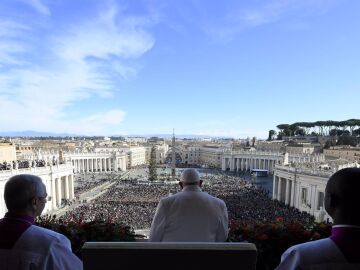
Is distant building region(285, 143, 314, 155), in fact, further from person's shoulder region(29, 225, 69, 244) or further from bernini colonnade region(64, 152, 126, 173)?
person's shoulder region(29, 225, 69, 244)

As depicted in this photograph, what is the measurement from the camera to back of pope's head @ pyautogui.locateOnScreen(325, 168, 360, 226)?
73.2 inches

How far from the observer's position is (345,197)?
6.18 ft

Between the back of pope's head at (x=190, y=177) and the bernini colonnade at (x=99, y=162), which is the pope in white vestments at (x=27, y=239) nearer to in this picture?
the back of pope's head at (x=190, y=177)

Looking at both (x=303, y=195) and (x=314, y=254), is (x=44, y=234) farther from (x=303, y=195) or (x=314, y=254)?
(x=303, y=195)

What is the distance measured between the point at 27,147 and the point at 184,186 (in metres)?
94.2

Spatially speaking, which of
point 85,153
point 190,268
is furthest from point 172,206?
point 85,153

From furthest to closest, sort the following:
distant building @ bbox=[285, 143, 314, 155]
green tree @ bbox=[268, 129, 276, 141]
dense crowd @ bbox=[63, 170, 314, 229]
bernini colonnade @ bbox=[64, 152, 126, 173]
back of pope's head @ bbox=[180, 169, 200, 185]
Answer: green tree @ bbox=[268, 129, 276, 141]
bernini colonnade @ bbox=[64, 152, 126, 173]
distant building @ bbox=[285, 143, 314, 155]
dense crowd @ bbox=[63, 170, 314, 229]
back of pope's head @ bbox=[180, 169, 200, 185]

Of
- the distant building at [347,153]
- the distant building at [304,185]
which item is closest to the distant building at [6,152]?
the distant building at [304,185]

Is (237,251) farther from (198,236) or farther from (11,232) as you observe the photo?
(11,232)

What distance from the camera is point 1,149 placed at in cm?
4272

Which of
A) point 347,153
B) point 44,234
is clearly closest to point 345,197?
point 44,234

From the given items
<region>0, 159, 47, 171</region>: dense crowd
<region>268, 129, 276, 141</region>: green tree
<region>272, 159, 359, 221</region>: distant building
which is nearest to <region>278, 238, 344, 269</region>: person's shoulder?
<region>272, 159, 359, 221</region>: distant building

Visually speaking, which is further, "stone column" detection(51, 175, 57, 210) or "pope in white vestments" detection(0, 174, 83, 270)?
"stone column" detection(51, 175, 57, 210)

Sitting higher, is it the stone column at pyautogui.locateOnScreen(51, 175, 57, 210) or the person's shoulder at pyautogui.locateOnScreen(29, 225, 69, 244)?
the person's shoulder at pyautogui.locateOnScreen(29, 225, 69, 244)
